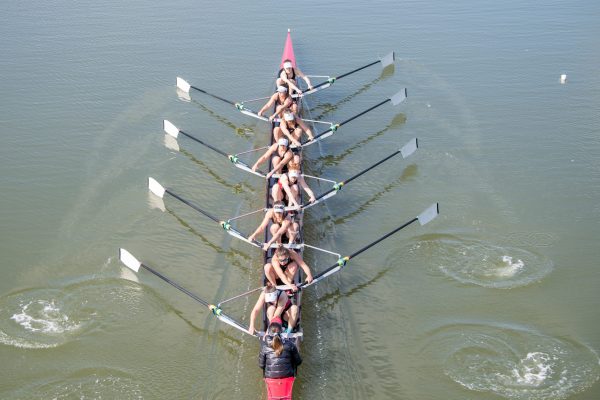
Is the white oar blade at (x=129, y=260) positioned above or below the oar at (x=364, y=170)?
below

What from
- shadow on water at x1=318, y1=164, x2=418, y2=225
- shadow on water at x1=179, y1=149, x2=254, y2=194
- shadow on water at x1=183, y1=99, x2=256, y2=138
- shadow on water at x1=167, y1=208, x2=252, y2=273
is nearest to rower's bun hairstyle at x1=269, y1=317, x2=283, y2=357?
shadow on water at x1=167, y1=208, x2=252, y2=273

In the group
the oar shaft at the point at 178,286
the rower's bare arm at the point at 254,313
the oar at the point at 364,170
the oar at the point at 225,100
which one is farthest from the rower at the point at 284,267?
the oar at the point at 225,100

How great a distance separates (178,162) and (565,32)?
14666mm

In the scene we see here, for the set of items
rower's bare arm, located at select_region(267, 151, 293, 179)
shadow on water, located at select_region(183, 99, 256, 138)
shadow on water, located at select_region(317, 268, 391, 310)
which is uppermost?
shadow on water, located at select_region(183, 99, 256, 138)

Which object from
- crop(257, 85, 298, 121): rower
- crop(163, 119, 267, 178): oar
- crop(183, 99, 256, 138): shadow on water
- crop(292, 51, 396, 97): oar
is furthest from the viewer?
crop(292, 51, 396, 97): oar

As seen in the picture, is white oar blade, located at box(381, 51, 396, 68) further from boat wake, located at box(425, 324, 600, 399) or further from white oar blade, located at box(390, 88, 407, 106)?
boat wake, located at box(425, 324, 600, 399)

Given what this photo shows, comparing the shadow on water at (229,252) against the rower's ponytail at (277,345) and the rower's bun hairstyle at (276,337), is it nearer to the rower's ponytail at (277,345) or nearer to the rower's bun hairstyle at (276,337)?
the rower's bun hairstyle at (276,337)

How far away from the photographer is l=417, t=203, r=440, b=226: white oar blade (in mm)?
12664

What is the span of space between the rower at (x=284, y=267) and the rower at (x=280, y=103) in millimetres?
5207

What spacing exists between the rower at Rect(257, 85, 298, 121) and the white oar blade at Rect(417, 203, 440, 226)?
4346mm

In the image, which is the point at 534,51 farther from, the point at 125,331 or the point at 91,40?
the point at 125,331

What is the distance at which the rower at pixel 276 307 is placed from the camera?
386 inches

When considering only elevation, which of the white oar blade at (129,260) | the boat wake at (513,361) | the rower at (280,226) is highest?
the rower at (280,226)

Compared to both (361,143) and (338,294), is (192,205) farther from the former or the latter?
(361,143)
